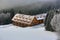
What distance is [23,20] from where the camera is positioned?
1882 mm

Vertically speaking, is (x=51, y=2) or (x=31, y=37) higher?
(x=51, y=2)

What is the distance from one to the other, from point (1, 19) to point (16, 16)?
23 centimetres

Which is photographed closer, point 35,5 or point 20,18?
point 20,18

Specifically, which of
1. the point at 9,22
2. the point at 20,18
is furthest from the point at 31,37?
the point at 9,22

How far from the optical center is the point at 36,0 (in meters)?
2.19

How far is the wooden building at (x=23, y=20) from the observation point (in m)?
1.83

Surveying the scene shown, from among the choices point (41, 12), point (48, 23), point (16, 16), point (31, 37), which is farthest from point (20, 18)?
point (31, 37)

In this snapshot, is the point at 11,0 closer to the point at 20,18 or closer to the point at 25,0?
the point at 25,0

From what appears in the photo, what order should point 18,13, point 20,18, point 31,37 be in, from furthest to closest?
point 18,13
point 20,18
point 31,37

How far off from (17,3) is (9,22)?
35 cm

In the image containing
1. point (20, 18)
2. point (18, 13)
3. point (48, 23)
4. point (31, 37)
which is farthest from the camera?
point (18, 13)

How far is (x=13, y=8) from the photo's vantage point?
7.11ft

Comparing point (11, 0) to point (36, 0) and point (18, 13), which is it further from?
point (36, 0)

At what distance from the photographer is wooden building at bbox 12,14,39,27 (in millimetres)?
1829
